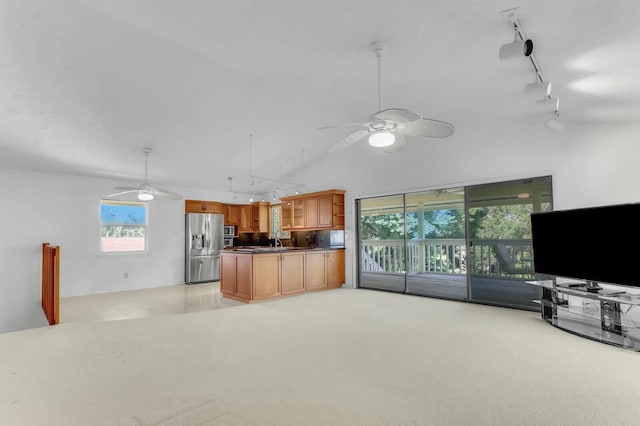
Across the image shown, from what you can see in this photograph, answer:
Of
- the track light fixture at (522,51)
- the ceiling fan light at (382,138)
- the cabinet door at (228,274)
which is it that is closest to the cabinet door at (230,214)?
the cabinet door at (228,274)

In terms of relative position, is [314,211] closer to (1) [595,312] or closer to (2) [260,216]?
(2) [260,216]

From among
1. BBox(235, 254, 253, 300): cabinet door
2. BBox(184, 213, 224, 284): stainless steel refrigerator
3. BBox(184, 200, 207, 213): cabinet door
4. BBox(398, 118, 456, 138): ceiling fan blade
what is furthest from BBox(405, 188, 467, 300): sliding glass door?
BBox(184, 200, 207, 213): cabinet door

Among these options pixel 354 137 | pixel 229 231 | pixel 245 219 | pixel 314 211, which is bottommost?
pixel 229 231

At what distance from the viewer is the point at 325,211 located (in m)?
7.37

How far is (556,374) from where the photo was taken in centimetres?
263

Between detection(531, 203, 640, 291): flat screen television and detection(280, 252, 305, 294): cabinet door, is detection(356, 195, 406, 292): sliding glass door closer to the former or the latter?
detection(280, 252, 305, 294): cabinet door

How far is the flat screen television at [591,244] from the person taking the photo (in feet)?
11.2

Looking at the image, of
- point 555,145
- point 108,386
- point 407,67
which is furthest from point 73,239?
point 555,145

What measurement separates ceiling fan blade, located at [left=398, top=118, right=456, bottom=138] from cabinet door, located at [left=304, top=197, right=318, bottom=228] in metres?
4.78

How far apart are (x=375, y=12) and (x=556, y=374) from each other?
3.15 meters

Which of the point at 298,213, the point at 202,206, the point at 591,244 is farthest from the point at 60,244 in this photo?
the point at 591,244

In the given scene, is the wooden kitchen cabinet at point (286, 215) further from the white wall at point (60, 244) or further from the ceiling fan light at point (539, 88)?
the ceiling fan light at point (539, 88)

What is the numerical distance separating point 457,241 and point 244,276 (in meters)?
4.41

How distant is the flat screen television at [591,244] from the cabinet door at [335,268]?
3.81m
